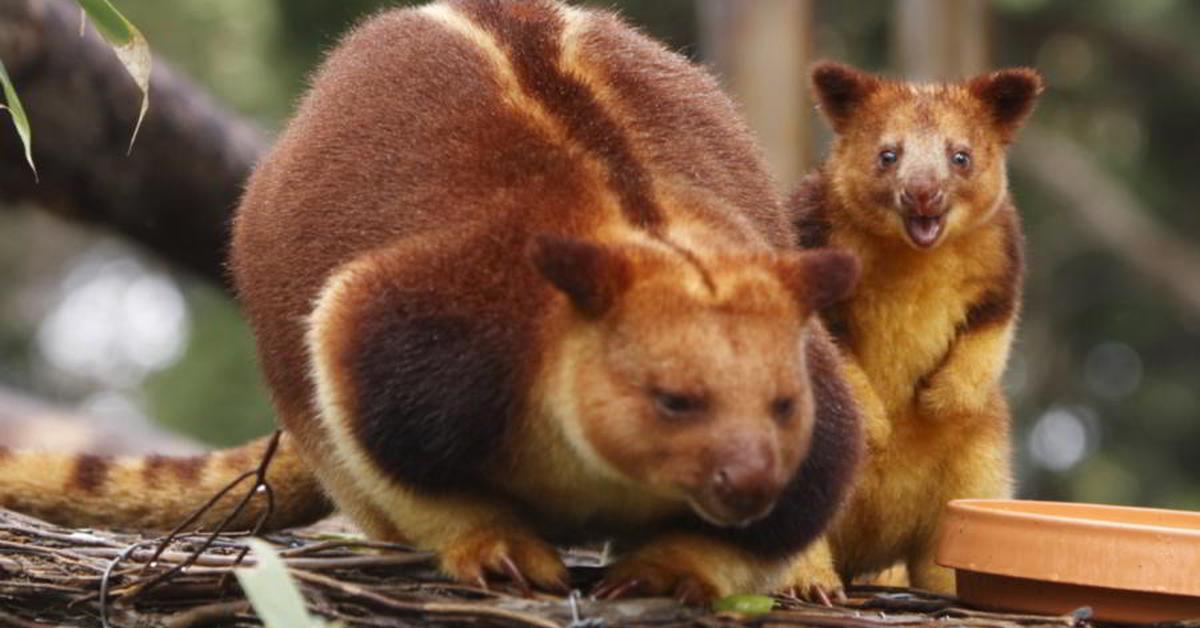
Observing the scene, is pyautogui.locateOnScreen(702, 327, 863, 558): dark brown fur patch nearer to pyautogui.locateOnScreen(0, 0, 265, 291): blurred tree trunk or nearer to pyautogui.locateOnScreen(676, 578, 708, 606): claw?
pyautogui.locateOnScreen(676, 578, 708, 606): claw

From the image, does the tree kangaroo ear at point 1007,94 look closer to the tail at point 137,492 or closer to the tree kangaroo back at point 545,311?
the tree kangaroo back at point 545,311

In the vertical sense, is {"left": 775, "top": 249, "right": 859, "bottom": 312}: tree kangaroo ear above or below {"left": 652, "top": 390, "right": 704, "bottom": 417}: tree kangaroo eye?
above

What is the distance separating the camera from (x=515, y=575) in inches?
183

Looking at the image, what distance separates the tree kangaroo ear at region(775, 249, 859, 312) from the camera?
4422mm

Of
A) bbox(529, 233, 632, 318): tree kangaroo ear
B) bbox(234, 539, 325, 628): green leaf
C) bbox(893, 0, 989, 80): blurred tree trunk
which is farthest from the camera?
bbox(893, 0, 989, 80): blurred tree trunk

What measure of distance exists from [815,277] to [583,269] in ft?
1.79

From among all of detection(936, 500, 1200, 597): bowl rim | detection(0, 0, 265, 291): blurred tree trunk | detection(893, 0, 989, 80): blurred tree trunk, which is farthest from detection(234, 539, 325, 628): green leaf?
detection(893, 0, 989, 80): blurred tree trunk

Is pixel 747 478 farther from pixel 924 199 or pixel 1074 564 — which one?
pixel 924 199

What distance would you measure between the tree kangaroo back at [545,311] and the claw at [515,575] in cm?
1

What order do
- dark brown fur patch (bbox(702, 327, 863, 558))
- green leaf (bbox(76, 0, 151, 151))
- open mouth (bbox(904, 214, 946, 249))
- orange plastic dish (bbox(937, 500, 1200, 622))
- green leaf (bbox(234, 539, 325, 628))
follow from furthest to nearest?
open mouth (bbox(904, 214, 946, 249))
orange plastic dish (bbox(937, 500, 1200, 622))
green leaf (bbox(76, 0, 151, 151))
dark brown fur patch (bbox(702, 327, 863, 558))
green leaf (bbox(234, 539, 325, 628))

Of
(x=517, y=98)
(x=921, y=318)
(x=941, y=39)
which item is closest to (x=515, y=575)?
(x=517, y=98)

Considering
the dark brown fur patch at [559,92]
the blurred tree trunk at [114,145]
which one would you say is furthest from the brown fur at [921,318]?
the blurred tree trunk at [114,145]

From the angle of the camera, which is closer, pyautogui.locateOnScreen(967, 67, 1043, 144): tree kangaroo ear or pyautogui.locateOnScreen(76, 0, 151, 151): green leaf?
pyautogui.locateOnScreen(76, 0, 151, 151): green leaf

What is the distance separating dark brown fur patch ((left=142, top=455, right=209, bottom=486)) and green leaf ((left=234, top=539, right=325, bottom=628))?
239 cm
